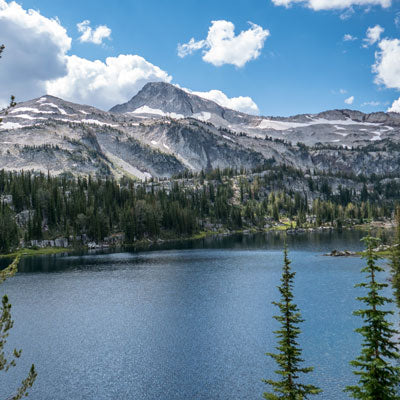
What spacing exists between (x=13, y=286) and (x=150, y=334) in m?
56.9

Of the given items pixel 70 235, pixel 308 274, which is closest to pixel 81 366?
pixel 308 274

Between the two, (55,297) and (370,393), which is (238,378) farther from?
(55,297)

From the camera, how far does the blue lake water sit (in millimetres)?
44062

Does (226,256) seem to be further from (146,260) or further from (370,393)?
(370,393)

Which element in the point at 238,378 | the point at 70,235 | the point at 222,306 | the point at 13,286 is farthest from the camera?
the point at 70,235

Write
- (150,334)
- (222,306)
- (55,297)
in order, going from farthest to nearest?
(55,297)
(222,306)
(150,334)

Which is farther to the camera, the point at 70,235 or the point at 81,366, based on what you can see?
the point at 70,235

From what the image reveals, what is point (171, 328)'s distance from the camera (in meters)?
63.7

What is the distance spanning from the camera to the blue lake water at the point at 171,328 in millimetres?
44062

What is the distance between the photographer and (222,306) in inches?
2987

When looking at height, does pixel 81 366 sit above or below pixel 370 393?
below

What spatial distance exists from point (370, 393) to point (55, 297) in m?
79.7

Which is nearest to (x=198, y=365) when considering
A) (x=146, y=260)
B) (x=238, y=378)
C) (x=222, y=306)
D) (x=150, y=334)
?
(x=238, y=378)

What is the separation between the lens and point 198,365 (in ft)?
160
